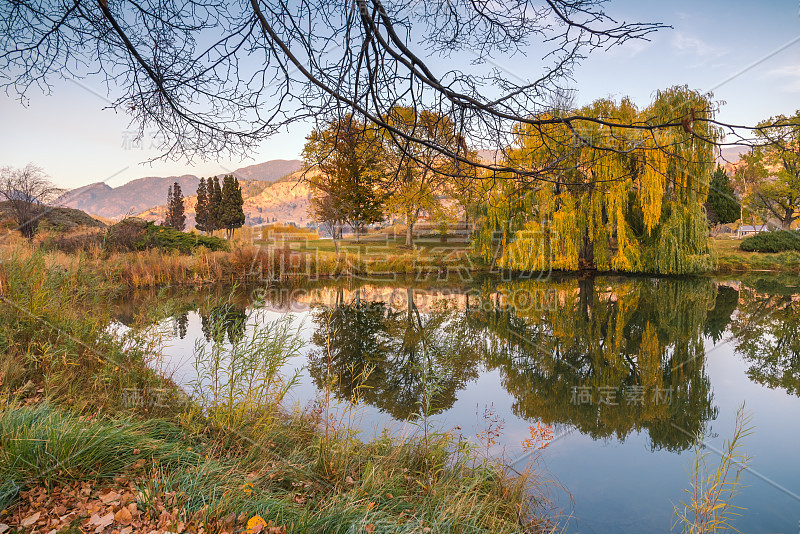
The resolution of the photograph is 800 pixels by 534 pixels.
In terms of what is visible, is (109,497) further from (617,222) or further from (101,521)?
(617,222)

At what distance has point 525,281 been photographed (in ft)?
57.4

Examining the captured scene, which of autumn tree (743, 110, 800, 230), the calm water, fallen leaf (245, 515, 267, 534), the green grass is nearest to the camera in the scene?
fallen leaf (245, 515, 267, 534)

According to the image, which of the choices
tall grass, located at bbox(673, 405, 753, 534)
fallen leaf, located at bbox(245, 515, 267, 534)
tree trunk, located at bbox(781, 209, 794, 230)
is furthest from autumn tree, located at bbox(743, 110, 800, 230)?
fallen leaf, located at bbox(245, 515, 267, 534)

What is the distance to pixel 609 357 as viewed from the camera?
817 centimetres

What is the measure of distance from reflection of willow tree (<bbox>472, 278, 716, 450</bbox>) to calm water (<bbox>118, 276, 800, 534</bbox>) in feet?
0.10

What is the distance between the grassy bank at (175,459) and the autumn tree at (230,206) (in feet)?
107

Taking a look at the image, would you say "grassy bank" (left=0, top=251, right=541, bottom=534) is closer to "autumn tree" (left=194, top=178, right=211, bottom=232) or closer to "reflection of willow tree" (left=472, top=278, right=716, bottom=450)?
"reflection of willow tree" (left=472, top=278, right=716, bottom=450)

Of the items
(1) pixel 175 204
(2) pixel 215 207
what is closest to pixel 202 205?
(1) pixel 175 204

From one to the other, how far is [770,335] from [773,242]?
44.8ft

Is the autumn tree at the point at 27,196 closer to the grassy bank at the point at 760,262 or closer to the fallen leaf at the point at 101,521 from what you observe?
the fallen leaf at the point at 101,521

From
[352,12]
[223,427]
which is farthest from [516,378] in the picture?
[352,12]

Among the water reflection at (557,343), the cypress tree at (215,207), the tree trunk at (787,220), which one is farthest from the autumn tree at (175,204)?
the tree trunk at (787,220)

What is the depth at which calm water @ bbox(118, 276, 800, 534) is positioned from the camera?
14.5 feet

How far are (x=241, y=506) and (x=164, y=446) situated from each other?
33.5 inches
